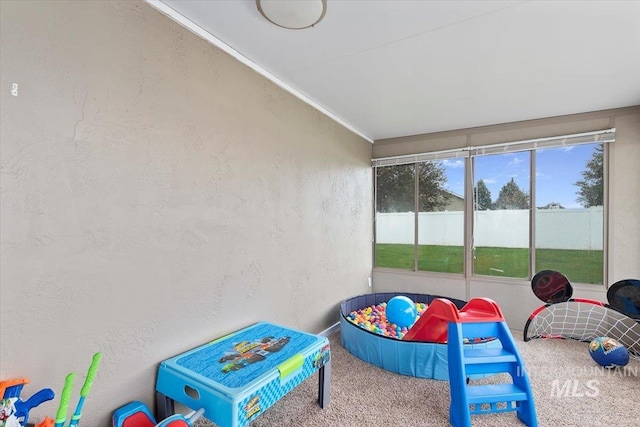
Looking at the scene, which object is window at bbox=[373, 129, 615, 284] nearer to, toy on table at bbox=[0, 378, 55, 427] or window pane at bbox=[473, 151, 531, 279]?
window pane at bbox=[473, 151, 531, 279]

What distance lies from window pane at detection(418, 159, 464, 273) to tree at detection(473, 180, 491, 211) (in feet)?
0.54

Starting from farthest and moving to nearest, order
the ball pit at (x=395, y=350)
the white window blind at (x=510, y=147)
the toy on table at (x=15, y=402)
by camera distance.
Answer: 1. the white window blind at (x=510, y=147)
2. the ball pit at (x=395, y=350)
3. the toy on table at (x=15, y=402)

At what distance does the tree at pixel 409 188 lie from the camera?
4.01m

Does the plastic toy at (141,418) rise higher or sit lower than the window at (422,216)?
lower

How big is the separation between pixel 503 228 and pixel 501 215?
0.16 meters

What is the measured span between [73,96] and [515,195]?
418 centimetres

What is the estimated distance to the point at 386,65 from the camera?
2.20m

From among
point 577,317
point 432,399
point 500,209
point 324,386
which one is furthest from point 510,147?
point 324,386

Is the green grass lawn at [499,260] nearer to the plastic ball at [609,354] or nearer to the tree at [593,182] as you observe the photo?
the tree at [593,182]

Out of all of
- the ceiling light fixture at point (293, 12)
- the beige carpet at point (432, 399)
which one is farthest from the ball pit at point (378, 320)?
the ceiling light fixture at point (293, 12)

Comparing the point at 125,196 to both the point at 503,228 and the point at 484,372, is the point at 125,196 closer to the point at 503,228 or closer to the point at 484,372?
the point at 484,372

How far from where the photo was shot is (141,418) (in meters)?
1.42

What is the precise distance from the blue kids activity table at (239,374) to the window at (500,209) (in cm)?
257

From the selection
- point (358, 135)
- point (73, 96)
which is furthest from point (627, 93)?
point (73, 96)
